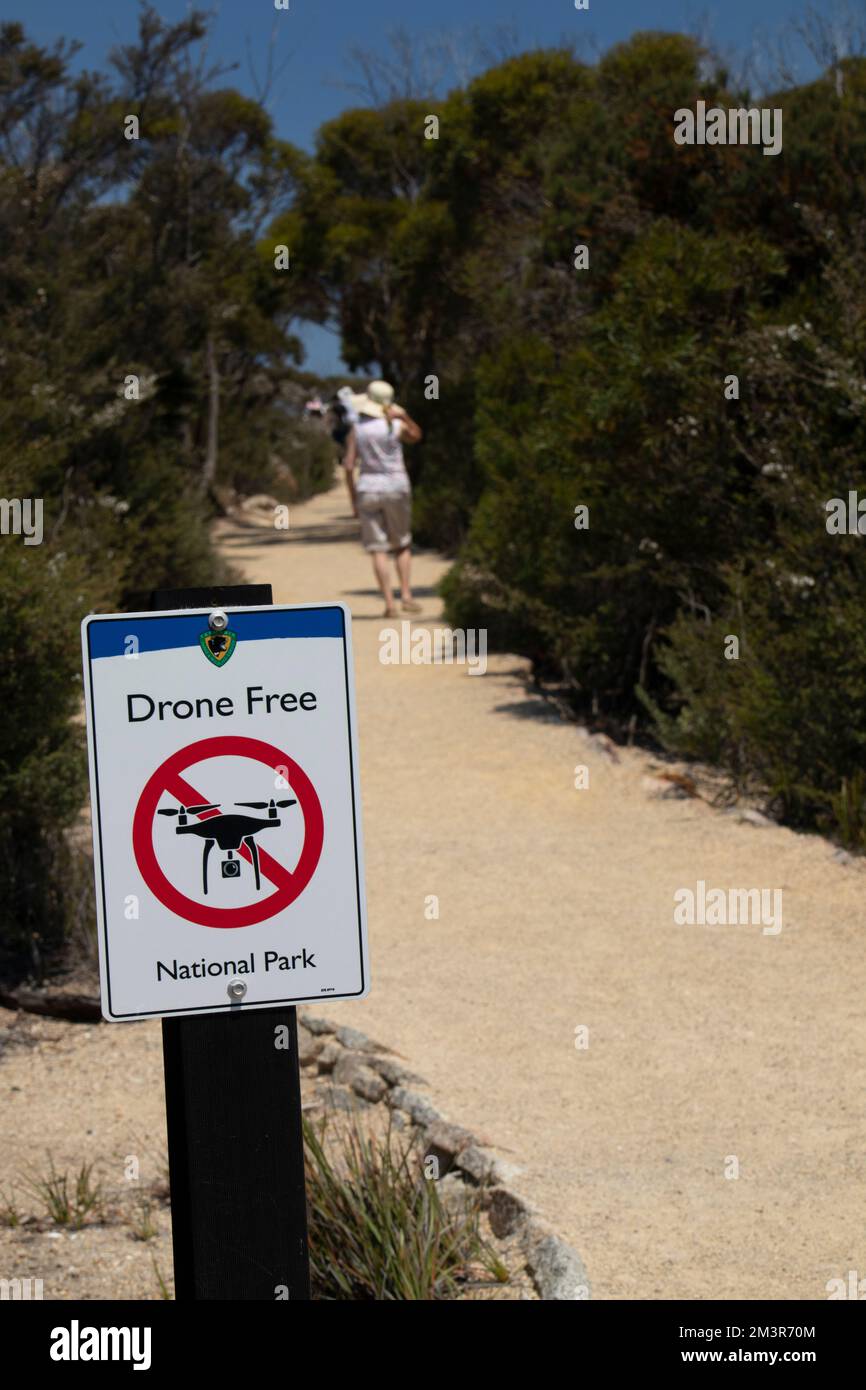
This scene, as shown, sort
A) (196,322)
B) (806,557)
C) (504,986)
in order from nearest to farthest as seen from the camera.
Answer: (504,986) → (806,557) → (196,322)

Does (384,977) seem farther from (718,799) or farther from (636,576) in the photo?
(636,576)

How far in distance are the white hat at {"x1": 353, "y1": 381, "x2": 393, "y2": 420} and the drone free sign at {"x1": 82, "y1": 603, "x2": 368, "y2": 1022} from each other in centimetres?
1064

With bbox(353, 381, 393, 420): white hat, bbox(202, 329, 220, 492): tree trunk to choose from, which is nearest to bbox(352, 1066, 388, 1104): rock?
bbox(353, 381, 393, 420): white hat


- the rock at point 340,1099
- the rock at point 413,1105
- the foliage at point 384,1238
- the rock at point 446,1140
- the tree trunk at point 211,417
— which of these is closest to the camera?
the foliage at point 384,1238

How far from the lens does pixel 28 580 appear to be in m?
5.64

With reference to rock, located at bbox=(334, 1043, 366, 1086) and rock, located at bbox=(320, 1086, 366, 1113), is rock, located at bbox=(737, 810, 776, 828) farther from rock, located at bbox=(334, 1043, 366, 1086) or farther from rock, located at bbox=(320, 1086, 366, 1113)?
rock, located at bbox=(320, 1086, 366, 1113)

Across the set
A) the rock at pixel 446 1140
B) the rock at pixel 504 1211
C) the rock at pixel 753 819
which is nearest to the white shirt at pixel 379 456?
the rock at pixel 753 819

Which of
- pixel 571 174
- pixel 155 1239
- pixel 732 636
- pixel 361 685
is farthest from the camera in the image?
pixel 571 174

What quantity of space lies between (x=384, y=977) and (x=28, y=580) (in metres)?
1.89

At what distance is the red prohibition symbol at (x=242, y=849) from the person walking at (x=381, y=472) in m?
10.5

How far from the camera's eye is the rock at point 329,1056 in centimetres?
478

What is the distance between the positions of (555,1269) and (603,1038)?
166 cm

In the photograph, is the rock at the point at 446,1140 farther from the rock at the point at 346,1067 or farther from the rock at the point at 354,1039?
the rock at the point at 354,1039

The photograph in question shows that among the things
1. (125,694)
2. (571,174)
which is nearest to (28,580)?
(125,694)
